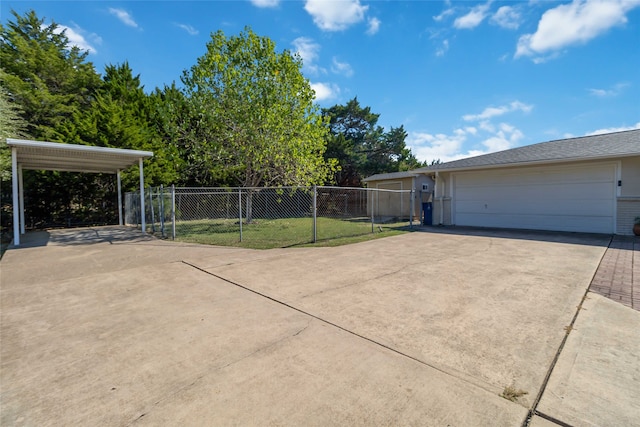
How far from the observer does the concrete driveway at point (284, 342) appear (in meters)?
1.89

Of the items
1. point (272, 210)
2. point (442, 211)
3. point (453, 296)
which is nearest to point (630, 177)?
point (442, 211)

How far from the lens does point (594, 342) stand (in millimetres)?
2744

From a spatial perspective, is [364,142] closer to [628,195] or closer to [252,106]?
[252,106]

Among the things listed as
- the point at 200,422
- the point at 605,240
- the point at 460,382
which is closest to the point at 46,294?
the point at 200,422

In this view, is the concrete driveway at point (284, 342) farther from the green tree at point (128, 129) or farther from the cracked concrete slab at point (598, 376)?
the green tree at point (128, 129)

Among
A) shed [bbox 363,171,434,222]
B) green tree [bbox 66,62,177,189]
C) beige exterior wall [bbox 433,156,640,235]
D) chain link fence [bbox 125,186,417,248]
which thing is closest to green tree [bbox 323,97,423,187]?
chain link fence [bbox 125,186,417,248]

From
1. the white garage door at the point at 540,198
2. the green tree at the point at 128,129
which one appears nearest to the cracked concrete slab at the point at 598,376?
the white garage door at the point at 540,198

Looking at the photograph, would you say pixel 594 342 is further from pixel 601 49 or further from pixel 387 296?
pixel 601 49

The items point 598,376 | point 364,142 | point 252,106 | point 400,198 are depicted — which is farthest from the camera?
point 364,142

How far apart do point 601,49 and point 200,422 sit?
12.3 metres

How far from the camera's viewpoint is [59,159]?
34.1ft

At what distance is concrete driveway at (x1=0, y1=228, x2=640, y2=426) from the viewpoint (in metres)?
1.89

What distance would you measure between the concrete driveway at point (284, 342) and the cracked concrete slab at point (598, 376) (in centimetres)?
4

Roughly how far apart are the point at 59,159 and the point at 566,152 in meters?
18.6
